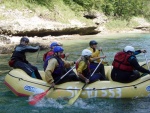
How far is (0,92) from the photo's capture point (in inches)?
349

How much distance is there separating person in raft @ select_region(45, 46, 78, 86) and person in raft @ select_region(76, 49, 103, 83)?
1.51 feet

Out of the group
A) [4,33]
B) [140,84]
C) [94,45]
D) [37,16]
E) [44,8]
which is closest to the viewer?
[140,84]

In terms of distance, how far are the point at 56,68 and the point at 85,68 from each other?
2.61ft

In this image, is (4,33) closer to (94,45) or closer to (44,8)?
(44,8)

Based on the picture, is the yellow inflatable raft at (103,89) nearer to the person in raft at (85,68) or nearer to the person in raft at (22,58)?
the person in raft at (85,68)

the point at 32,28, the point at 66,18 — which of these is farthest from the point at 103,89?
the point at 66,18

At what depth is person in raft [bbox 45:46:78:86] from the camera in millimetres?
7582

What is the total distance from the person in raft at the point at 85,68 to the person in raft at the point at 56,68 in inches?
18.1

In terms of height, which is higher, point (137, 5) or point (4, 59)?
point (137, 5)

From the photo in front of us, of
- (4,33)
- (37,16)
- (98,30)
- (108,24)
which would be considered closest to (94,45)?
(4,33)

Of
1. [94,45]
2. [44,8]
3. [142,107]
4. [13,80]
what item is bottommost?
[142,107]

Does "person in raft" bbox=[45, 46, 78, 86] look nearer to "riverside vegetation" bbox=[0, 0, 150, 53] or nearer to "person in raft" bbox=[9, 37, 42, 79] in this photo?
"person in raft" bbox=[9, 37, 42, 79]

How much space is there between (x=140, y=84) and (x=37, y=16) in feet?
56.2

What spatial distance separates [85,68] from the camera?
7.84 m
